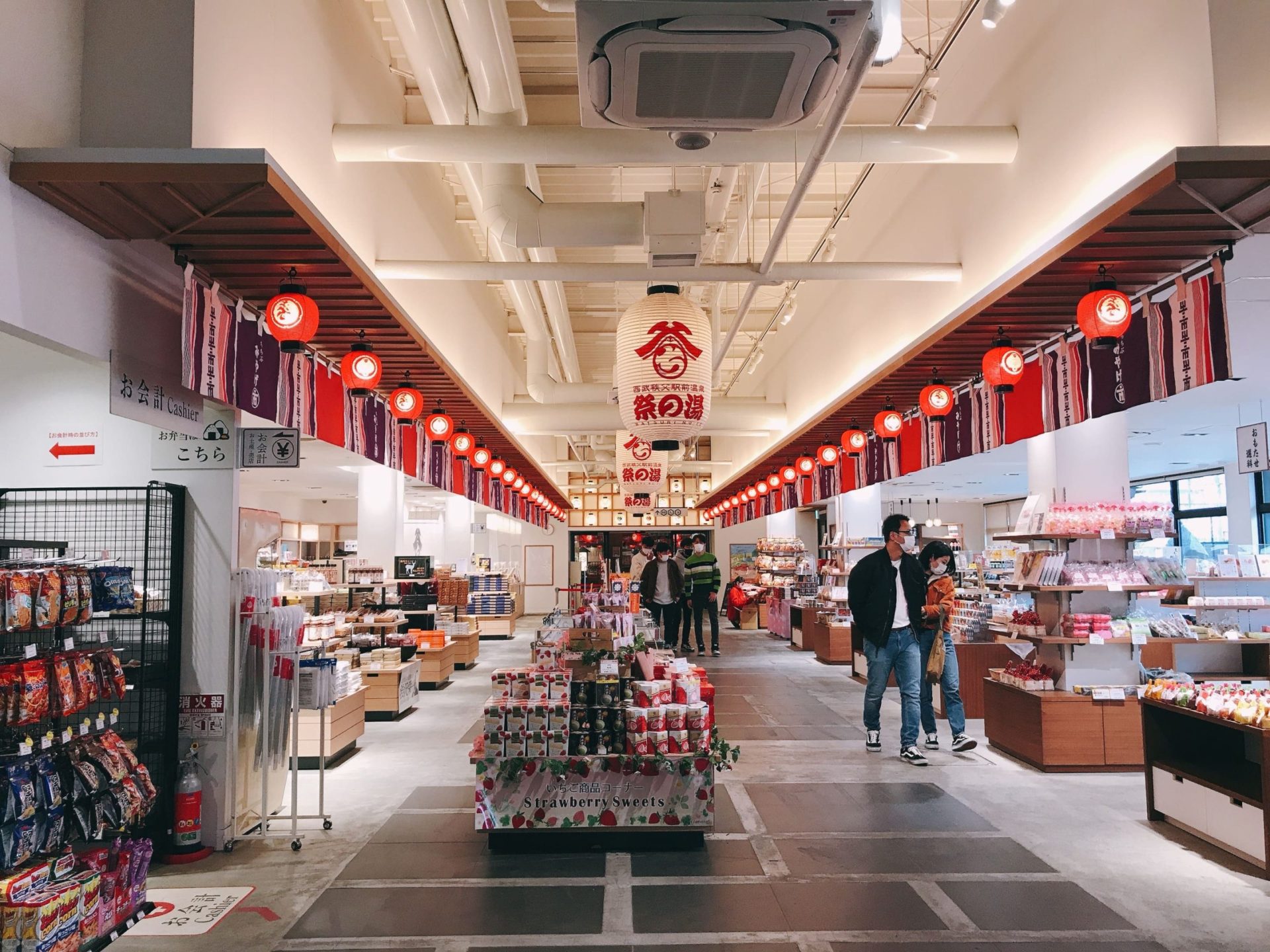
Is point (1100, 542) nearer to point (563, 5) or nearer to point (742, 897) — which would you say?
point (742, 897)

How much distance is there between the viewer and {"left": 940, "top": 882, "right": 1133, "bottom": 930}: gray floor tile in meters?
3.91

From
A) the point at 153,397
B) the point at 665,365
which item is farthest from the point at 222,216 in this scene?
the point at 665,365

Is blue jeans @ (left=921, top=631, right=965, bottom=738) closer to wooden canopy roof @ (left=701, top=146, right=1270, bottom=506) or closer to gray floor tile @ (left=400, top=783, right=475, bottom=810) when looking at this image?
wooden canopy roof @ (left=701, top=146, right=1270, bottom=506)

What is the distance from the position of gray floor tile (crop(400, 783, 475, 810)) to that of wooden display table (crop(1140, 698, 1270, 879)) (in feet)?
14.6

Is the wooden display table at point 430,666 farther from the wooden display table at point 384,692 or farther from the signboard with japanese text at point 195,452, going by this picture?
the signboard with japanese text at point 195,452

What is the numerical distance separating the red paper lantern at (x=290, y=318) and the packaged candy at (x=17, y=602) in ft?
5.11

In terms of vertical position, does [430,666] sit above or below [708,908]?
above

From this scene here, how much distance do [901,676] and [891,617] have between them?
535 mm

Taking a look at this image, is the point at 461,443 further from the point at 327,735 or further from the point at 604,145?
the point at 604,145

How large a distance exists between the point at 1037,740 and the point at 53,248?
6962 millimetres

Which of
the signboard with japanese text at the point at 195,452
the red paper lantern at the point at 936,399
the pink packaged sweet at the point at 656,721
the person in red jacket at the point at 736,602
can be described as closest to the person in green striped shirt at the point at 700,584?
the person in red jacket at the point at 736,602

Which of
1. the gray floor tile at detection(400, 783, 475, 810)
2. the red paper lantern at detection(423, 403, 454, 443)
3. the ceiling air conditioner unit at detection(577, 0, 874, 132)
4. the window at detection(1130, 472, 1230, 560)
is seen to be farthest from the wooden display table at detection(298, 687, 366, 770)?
the window at detection(1130, 472, 1230, 560)

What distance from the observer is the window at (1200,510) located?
55.4 feet

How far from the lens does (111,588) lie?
13.5 ft
